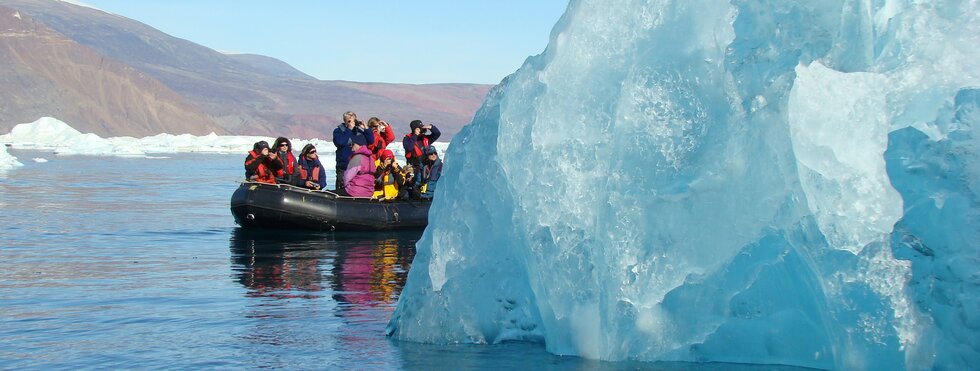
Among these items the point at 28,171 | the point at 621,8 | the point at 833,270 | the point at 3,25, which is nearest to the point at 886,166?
the point at 833,270

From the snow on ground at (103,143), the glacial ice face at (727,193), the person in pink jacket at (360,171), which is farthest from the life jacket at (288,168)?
the snow on ground at (103,143)

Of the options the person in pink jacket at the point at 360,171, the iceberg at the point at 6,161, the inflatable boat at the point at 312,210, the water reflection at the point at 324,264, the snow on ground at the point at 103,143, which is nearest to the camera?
the water reflection at the point at 324,264

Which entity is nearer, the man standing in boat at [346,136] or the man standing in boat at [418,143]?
the man standing in boat at [346,136]

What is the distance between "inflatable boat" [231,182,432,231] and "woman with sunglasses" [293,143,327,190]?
508mm

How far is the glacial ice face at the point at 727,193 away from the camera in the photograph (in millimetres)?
6066

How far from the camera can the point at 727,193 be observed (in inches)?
264

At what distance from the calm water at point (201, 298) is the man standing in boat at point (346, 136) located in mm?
1215

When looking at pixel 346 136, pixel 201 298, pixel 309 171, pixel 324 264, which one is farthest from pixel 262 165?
pixel 201 298

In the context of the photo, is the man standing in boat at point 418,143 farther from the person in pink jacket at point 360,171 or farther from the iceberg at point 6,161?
the iceberg at point 6,161

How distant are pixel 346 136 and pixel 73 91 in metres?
86.1

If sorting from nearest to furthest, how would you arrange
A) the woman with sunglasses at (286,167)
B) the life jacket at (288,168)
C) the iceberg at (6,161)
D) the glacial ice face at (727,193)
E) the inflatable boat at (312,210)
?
the glacial ice face at (727,193)
the inflatable boat at (312,210)
the woman with sunglasses at (286,167)
the life jacket at (288,168)
the iceberg at (6,161)

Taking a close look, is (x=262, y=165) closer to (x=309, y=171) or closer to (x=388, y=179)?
(x=309, y=171)

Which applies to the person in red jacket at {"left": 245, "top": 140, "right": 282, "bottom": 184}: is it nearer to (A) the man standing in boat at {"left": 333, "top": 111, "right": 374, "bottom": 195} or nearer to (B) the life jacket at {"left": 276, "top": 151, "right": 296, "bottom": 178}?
(B) the life jacket at {"left": 276, "top": 151, "right": 296, "bottom": 178}

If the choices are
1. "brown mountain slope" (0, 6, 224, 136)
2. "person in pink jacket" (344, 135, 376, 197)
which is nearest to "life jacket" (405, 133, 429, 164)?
"person in pink jacket" (344, 135, 376, 197)
